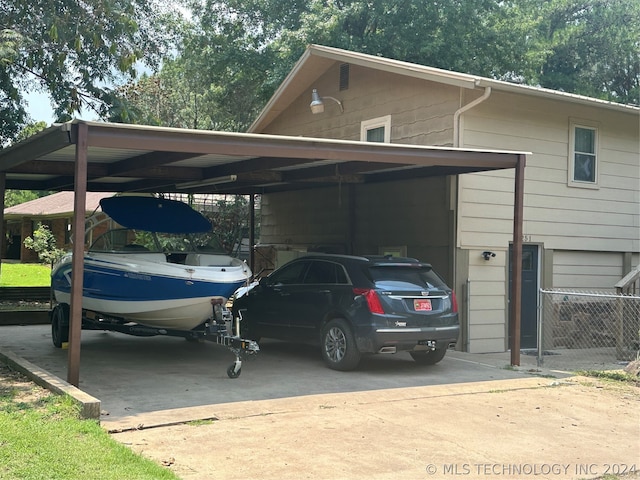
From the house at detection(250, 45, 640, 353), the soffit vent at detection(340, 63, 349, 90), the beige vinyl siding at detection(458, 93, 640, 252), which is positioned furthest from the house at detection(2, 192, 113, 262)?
the beige vinyl siding at detection(458, 93, 640, 252)

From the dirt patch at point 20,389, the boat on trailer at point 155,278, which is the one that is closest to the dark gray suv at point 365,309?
the boat on trailer at point 155,278

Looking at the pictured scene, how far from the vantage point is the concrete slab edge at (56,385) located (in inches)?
272

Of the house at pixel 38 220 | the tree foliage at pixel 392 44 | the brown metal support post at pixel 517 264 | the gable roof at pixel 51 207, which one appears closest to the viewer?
the brown metal support post at pixel 517 264

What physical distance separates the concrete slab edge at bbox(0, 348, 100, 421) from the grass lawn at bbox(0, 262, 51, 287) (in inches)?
557

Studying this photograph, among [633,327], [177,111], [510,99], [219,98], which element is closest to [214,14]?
[219,98]

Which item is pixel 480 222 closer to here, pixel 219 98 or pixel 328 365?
pixel 328 365

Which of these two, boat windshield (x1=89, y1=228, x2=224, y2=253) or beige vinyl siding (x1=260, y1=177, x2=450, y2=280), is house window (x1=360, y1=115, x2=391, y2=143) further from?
boat windshield (x1=89, y1=228, x2=224, y2=253)

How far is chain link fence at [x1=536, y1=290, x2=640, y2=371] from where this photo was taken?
498 inches

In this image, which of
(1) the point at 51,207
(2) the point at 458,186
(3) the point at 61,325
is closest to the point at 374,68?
(2) the point at 458,186

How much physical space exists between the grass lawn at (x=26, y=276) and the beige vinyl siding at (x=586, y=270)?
15.9m

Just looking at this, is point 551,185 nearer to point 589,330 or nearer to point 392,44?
point 589,330

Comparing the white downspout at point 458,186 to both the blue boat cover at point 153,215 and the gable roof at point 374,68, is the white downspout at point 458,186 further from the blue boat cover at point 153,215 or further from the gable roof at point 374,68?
the blue boat cover at point 153,215

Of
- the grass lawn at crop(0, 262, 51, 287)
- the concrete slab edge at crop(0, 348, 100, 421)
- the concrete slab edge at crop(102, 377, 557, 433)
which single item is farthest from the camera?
the grass lawn at crop(0, 262, 51, 287)

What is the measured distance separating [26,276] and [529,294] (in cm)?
1999
